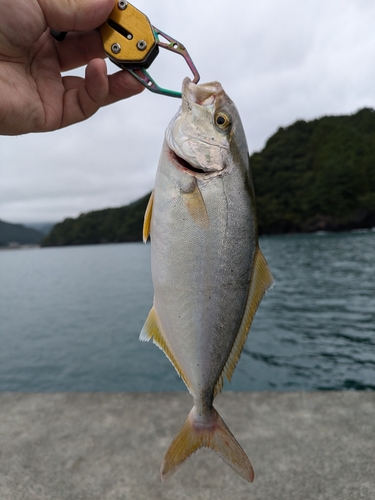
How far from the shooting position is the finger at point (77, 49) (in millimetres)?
2500

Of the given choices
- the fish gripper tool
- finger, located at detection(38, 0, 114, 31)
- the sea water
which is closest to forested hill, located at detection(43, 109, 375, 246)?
the sea water

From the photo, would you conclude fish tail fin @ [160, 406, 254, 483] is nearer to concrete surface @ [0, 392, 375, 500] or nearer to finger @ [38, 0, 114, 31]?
concrete surface @ [0, 392, 375, 500]

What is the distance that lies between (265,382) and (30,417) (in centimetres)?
696

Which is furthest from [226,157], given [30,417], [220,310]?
[30,417]

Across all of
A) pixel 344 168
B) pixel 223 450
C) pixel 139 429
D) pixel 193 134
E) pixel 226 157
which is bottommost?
pixel 139 429

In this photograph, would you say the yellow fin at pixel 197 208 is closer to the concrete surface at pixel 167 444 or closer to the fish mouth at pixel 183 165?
the fish mouth at pixel 183 165

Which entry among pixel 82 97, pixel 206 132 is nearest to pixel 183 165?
pixel 206 132

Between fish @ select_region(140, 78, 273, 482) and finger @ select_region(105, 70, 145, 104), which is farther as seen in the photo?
finger @ select_region(105, 70, 145, 104)

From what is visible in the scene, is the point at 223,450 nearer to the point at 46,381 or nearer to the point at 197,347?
the point at 197,347

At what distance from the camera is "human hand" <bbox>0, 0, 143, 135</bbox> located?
6.90ft

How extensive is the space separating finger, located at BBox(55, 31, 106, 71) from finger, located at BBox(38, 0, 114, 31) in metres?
0.31

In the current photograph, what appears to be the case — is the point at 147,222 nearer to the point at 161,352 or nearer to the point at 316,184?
the point at 161,352

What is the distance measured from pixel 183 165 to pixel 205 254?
0.43 metres

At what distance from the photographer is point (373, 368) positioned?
9.80 m
